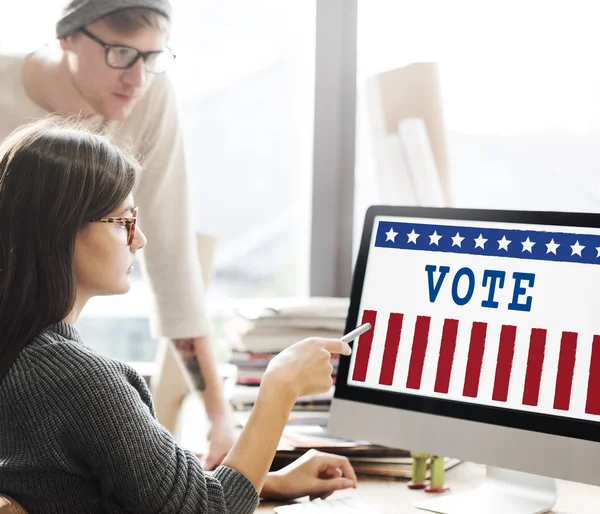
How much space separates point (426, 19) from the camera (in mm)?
1856

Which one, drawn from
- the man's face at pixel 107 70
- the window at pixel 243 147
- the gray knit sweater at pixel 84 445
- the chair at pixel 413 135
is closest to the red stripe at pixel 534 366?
the gray knit sweater at pixel 84 445

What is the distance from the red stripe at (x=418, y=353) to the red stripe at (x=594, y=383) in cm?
25

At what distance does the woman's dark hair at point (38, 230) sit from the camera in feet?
3.31

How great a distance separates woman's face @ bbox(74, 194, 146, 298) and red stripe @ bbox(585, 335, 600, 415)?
679 millimetres

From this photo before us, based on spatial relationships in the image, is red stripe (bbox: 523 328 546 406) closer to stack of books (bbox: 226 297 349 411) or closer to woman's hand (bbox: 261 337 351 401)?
woman's hand (bbox: 261 337 351 401)

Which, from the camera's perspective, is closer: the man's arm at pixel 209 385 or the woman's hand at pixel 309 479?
the woman's hand at pixel 309 479

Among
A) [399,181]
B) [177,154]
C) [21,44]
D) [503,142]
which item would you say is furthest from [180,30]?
[503,142]

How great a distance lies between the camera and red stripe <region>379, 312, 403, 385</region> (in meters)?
1.27

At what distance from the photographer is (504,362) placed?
119 cm

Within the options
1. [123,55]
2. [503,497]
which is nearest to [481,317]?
[503,497]

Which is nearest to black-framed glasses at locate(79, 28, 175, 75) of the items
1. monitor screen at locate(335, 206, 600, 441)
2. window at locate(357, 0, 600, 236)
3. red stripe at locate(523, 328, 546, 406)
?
monitor screen at locate(335, 206, 600, 441)

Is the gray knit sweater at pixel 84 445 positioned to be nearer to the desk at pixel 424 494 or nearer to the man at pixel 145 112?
the desk at pixel 424 494

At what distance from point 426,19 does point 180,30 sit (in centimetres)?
67

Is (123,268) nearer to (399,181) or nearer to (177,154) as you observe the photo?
(177,154)
